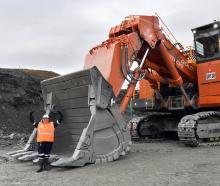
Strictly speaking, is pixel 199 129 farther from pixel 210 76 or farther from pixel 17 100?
pixel 17 100

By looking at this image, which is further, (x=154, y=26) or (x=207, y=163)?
(x=154, y=26)

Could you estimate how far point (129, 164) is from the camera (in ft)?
28.5

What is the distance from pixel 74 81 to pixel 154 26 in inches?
109

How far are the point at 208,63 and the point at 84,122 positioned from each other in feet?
14.5

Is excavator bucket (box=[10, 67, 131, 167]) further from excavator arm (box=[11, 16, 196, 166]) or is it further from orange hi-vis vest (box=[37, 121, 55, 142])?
orange hi-vis vest (box=[37, 121, 55, 142])

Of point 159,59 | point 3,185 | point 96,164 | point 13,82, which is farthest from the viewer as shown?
point 13,82

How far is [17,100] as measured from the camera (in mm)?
20422

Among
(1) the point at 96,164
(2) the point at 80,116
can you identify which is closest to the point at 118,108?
(2) the point at 80,116

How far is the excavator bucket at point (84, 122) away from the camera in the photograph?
8555 millimetres

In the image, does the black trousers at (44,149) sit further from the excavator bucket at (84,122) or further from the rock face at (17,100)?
the rock face at (17,100)

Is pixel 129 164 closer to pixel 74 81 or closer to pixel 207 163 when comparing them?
pixel 207 163

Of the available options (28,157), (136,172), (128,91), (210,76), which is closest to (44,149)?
(28,157)

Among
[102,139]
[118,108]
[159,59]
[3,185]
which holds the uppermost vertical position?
[159,59]

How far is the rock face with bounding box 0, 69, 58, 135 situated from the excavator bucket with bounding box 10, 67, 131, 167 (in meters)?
7.87
